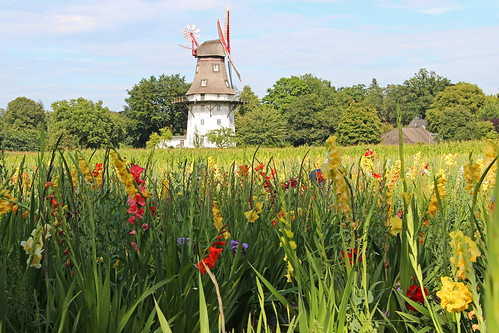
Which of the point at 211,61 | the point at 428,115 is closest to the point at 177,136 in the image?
the point at 211,61

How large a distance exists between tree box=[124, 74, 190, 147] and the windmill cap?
1861 centimetres

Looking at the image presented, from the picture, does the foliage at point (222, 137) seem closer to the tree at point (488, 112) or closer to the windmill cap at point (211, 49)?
the windmill cap at point (211, 49)

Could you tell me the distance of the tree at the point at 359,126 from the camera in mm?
64938

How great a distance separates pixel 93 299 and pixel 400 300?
1045 mm

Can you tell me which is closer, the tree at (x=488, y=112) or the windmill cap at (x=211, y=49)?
the windmill cap at (x=211, y=49)

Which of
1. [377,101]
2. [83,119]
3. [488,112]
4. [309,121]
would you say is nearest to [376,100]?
[377,101]

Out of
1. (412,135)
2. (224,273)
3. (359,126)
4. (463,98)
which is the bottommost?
(224,273)

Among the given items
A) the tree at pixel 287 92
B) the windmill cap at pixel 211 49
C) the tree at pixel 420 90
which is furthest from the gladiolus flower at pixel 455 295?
the tree at pixel 420 90

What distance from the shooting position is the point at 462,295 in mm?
1058

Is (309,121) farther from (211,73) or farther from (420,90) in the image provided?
(420,90)

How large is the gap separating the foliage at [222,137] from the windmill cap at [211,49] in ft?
28.5

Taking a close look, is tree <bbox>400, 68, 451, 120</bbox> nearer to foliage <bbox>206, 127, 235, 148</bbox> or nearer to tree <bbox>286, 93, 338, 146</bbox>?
tree <bbox>286, 93, 338, 146</bbox>

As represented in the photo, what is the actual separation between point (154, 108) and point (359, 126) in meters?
31.5

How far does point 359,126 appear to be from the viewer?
65.4 m
